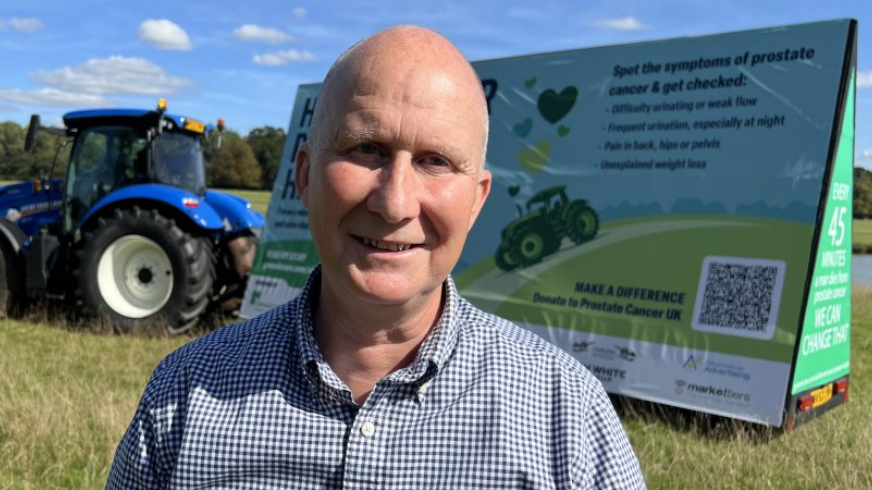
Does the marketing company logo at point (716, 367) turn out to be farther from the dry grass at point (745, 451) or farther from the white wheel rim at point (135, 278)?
the white wheel rim at point (135, 278)

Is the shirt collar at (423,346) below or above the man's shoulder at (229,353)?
above

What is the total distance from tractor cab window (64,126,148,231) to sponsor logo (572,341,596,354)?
5.09 meters

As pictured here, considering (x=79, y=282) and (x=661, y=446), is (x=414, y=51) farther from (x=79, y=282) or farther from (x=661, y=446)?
(x=79, y=282)

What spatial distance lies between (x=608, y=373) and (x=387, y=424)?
383 centimetres

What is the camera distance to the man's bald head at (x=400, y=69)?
1.28m

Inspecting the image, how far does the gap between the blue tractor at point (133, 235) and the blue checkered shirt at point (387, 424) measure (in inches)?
253

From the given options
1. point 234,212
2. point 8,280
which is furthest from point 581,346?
point 8,280

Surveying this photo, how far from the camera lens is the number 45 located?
176 inches

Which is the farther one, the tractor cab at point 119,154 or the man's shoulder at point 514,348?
the tractor cab at point 119,154

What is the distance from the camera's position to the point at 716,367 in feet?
14.9

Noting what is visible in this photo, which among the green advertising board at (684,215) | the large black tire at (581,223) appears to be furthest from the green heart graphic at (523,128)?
the large black tire at (581,223)

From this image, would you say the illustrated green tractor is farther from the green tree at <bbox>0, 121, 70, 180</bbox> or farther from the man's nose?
the green tree at <bbox>0, 121, 70, 180</bbox>

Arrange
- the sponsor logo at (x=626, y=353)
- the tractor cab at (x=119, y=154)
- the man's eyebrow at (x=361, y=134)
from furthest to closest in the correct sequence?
the tractor cab at (x=119, y=154) → the sponsor logo at (x=626, y=353) → the man's eyebrow at (x=361, y=134)

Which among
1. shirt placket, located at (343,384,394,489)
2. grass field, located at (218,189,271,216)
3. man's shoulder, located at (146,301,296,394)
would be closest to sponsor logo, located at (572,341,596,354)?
man's shoulder, located at (146,301,296,394)
